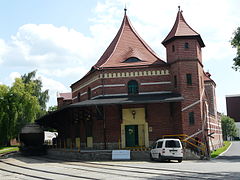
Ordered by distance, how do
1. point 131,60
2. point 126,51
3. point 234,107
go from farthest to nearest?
point 234,107, point 126,51, point 131,60

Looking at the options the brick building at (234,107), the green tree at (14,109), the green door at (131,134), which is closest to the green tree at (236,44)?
the green door at (131,134)

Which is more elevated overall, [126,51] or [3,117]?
[126,51]

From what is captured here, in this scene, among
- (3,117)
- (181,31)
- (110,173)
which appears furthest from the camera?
(3,117)

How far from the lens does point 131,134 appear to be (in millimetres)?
27391

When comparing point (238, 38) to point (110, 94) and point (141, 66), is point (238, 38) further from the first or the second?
point (110, 94)

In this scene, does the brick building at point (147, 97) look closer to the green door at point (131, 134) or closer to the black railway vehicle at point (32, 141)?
the green door at point (131, 134)

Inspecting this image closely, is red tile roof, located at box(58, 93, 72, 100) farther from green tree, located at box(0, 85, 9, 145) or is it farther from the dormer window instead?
the dormer window

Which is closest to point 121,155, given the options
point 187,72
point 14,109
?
point 187,72

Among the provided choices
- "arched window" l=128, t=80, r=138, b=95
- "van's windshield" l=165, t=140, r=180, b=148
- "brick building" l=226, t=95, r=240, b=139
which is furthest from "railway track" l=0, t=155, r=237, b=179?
"brick building" l=226, t=95, r=240, b=139

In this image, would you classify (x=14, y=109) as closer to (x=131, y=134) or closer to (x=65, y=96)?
(x=65, y=96)

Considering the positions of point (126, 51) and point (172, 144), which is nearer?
point (172, 144)

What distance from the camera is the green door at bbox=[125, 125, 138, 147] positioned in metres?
27.3

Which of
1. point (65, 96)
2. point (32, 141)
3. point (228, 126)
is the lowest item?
point (32, 141)

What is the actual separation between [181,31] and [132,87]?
6795 millimetres
